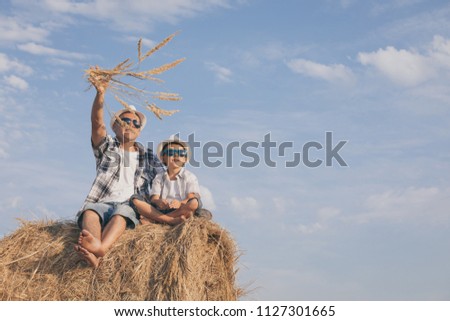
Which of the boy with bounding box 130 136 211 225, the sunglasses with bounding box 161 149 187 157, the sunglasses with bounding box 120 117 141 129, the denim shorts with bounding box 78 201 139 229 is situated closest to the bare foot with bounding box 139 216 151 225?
the boy with bounding box 130 136 211 225

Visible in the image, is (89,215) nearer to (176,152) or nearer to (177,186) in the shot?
(177,186)

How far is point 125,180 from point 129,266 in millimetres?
1225

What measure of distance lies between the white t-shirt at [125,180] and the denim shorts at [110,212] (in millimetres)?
189

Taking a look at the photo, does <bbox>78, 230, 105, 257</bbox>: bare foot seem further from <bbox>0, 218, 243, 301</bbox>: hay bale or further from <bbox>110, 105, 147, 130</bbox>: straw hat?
<bbox>110, 105, 147, 130</bbox>: straw hat

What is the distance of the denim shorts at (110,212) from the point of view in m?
6.35

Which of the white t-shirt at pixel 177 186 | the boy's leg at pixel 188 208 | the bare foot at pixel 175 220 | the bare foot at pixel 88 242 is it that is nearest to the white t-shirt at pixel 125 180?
the white t-shirt at pixel 177 186

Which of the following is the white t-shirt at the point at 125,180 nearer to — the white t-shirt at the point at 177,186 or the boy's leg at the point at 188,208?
the white t-shirt at the point at 177,186

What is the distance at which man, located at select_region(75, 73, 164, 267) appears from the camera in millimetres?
6184

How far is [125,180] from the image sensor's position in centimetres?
680

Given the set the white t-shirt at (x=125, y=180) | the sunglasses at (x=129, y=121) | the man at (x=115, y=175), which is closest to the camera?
the man at (x=115, y=175)
